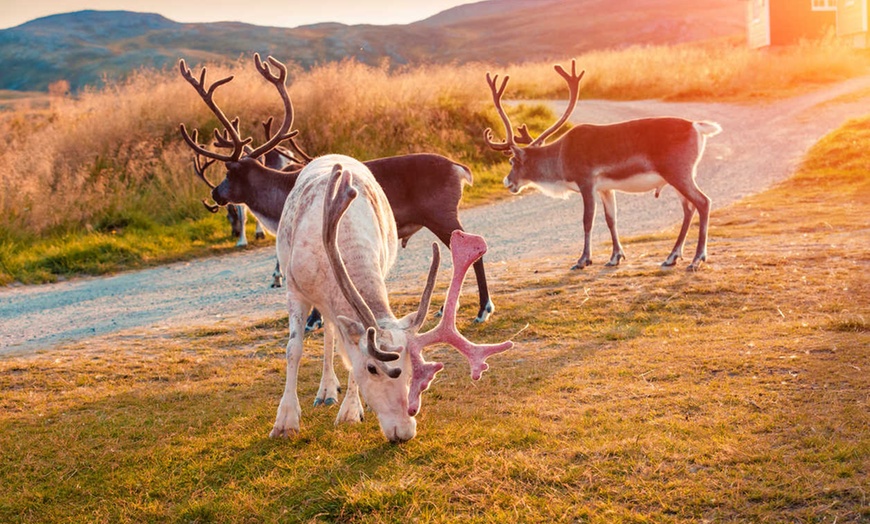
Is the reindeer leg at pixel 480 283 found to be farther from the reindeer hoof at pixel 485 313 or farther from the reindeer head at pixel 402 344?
the reindeer head at pixel 402 344

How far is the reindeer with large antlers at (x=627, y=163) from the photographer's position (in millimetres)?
10195

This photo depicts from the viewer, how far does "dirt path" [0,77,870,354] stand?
31.6 ft

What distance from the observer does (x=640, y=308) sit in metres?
8.28

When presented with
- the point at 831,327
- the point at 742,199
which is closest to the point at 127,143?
the point at 742,199

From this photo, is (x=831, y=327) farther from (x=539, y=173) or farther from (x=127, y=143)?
(x=127, y=143)

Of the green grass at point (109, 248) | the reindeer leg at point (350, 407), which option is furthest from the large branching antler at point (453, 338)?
the green grass at point (109, 248)

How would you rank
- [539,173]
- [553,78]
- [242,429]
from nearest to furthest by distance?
[242,429] < [539,173] < [553,78]

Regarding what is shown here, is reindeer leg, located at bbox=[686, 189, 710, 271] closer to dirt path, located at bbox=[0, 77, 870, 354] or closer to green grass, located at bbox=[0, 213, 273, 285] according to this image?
dirt path, located at bbox=[0, 77, 870, 354]

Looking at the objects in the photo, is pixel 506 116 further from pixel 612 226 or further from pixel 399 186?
pixel 399 186

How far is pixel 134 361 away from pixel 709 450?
5197 millimetres

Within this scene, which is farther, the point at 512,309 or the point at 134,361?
the point at 512,309

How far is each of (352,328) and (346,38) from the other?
96.0 m

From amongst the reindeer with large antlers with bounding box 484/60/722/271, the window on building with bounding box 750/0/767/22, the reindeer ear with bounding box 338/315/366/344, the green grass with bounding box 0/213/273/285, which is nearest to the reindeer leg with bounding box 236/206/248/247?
the green grass with bounding box 0/213/273/285

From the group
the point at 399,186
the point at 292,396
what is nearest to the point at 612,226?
the point at 399,186
